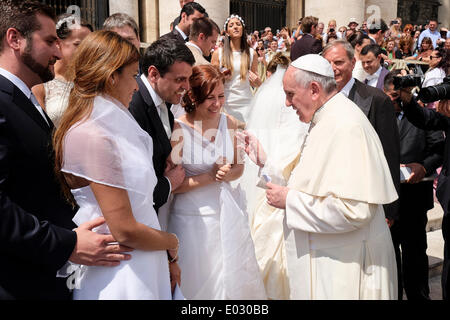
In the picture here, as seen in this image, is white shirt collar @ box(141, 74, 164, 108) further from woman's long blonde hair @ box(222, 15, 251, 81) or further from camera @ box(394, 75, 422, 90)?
woman's long blonde hair @ box(222, 15, 251, 81)

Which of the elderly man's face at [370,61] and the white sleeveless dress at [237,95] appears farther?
the white sleeveless dress at [237,95]

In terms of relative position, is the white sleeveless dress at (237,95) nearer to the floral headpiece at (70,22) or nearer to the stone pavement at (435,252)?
the stone pavement at (435,252)

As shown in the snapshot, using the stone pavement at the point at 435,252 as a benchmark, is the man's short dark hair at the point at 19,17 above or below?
above

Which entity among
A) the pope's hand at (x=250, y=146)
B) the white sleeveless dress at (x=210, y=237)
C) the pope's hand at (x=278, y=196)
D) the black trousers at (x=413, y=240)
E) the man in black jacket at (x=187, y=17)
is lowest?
the black trousers at (x=413, y=240)

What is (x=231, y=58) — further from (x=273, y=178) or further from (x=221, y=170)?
(x=221, y=170)

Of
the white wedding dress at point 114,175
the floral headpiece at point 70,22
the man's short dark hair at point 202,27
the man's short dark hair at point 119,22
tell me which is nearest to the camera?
the white wedding dress at point 114,175

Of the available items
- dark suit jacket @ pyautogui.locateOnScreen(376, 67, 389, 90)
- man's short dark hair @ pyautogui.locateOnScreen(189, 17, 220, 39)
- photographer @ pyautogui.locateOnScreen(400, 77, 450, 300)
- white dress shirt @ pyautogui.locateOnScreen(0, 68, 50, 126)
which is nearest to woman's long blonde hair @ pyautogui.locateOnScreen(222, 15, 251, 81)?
man's short dark hair @ pyautogui.locateOnScreen(189, 17, 220, 39)

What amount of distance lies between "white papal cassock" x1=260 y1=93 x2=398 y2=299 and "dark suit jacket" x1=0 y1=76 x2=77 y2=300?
53.3 inches

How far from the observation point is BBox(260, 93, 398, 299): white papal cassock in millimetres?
2488

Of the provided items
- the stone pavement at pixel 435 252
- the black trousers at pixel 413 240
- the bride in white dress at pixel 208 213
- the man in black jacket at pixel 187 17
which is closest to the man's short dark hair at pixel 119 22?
the man in black jacket at pixel 187 17

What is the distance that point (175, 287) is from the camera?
238cm

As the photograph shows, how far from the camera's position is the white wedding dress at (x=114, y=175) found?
1.85m

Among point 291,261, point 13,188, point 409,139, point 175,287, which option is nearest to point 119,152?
point 13,188

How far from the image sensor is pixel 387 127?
353cm
